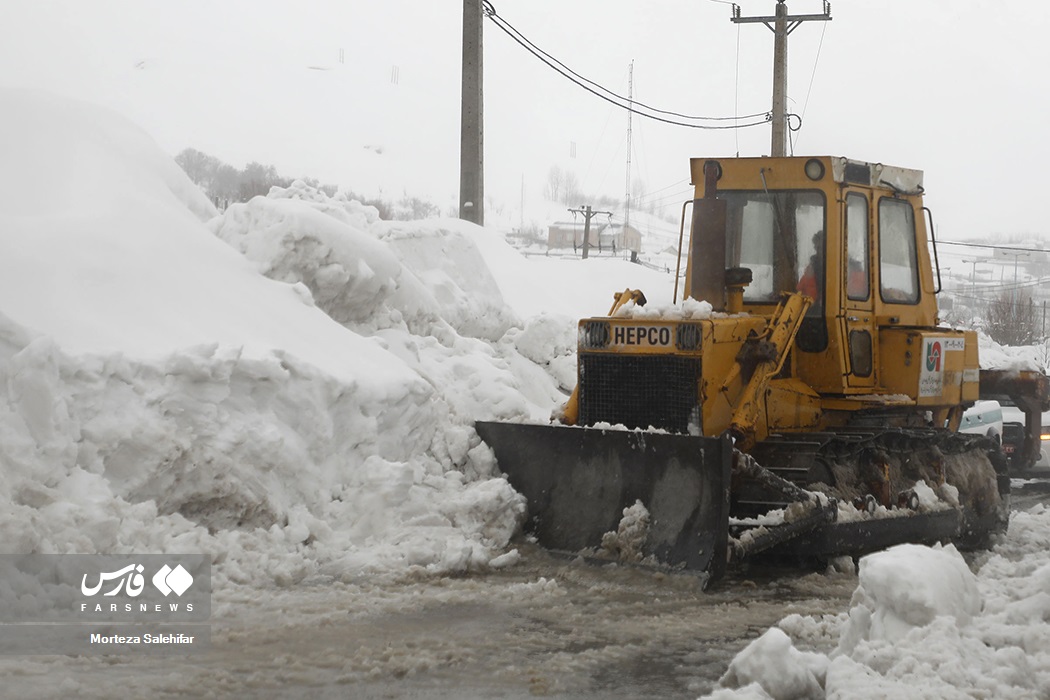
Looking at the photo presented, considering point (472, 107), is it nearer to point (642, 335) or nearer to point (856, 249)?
point (856, 249)

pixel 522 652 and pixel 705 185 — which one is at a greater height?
pixel 705 185

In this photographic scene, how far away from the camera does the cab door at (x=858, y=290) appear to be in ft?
31.0

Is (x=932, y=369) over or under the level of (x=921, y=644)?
over

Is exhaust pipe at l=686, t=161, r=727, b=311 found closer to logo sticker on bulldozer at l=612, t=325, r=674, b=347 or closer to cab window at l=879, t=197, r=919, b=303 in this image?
logo sticker on bulldozer at l=612, t=325, r=674, b=347

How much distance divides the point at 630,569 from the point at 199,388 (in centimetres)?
310

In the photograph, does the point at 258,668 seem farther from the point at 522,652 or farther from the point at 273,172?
the point at 273,172

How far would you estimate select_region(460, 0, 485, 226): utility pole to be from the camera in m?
17.6

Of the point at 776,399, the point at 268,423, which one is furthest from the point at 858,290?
the point at 268,423

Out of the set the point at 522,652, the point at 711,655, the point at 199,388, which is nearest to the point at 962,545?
the point at 711,655

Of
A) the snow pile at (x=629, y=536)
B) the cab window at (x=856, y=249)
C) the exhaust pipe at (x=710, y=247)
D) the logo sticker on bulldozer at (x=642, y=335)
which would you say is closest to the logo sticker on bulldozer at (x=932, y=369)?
the cab window at (x=856, y=249)

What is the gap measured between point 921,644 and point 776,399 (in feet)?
13.4

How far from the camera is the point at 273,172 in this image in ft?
212

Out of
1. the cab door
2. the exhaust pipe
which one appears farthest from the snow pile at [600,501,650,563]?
the cab door

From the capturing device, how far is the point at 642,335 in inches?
341
